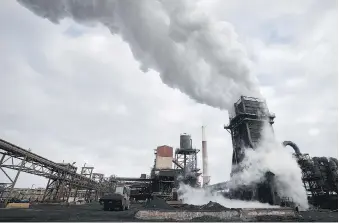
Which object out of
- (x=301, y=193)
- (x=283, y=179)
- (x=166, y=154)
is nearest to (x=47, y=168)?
(x=283, y=179)

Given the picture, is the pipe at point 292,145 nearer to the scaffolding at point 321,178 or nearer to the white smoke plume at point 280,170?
the scaffolding at point 321,178

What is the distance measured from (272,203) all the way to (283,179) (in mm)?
3523

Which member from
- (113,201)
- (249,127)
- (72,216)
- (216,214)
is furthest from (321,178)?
(72,216)

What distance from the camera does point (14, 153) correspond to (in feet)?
79.7

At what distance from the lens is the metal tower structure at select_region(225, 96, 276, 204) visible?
35219 mm

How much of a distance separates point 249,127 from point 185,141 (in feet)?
105

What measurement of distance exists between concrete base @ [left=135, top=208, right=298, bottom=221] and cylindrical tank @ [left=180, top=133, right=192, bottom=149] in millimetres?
50292

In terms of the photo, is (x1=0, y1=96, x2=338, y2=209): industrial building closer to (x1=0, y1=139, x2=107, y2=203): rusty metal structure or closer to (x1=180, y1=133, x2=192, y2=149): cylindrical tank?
(x1=0, y1=139, x2=107, y2=203): rusty metal structure

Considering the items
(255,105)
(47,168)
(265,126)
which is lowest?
(47,168)

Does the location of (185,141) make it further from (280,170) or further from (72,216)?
(72,216)

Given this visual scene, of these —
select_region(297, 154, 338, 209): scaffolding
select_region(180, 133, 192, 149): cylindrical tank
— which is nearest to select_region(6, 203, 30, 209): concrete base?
select_region(297, 154, 338, 209): scaffolding

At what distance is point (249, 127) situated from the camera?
124 feet

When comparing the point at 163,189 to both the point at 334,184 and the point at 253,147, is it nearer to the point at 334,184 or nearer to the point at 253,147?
the point at 253,147

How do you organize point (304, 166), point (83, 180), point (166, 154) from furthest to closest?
point (166, 154) < point (83, 180) < point (304, 166)
